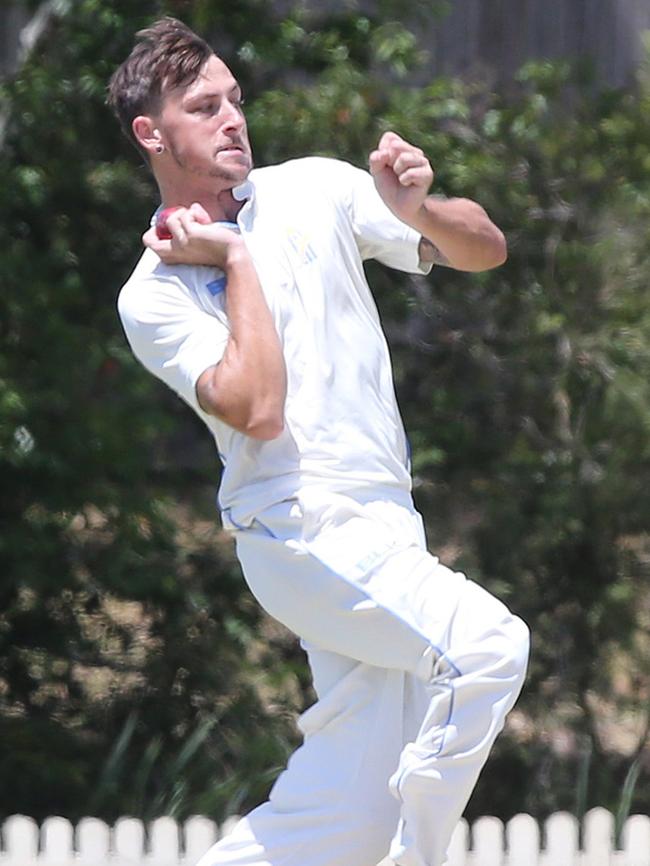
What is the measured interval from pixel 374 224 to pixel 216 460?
2.30 meters

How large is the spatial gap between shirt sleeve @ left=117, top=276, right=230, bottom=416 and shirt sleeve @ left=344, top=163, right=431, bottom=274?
39 centimetres

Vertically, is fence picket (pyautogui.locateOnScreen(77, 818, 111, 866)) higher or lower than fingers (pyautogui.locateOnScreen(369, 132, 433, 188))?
lower

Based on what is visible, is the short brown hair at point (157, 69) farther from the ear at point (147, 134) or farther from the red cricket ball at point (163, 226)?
the red cricket ball at point (163, 226)

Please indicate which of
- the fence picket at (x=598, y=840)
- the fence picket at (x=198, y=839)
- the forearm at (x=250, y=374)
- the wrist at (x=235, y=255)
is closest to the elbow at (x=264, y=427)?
the forearm at (x=250, y=374)

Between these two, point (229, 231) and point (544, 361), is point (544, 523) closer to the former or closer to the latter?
point (544, 361)

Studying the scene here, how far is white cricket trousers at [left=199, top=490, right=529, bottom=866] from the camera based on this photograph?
321 cm

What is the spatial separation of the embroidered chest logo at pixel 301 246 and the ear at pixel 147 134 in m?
0.31

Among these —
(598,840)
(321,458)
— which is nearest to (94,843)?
(598,840)

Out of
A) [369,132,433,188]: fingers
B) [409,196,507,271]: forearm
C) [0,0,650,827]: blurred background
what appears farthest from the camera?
[0,0,650,827]: blurred background

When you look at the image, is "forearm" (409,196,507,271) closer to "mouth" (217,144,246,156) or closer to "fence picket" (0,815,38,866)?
"mouth" (217,144,246,156)

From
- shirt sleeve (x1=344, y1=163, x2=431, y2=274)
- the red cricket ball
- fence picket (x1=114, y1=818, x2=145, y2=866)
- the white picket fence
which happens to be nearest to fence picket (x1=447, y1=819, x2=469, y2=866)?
the white picket fence

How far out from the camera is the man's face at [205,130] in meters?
3.46

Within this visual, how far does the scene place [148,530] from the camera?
5.67 meters

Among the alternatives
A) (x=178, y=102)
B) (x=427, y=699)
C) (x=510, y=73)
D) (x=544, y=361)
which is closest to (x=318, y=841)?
(x=427, y=699)
